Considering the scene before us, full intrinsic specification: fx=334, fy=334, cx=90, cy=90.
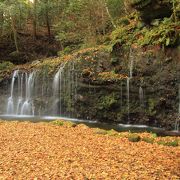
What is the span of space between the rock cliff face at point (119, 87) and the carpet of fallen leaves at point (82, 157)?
196 inches

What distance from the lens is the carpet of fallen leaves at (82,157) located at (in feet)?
22.7

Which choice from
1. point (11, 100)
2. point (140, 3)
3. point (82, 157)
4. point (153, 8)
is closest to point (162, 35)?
point (153, 8)

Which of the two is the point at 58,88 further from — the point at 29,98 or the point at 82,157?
the point at 82,157

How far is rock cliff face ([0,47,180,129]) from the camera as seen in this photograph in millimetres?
15227

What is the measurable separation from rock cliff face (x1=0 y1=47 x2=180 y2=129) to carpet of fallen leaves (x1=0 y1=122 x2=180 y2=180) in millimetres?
4981

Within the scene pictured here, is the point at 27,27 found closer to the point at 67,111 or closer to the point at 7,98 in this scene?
the point at 7,98

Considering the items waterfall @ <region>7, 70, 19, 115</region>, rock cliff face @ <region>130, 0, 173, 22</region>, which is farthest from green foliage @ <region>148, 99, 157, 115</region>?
waterfall @ <region>7, 70, 19, 115</region>

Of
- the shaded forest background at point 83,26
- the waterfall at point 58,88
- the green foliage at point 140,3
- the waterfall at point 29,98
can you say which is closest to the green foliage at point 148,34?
the shaded forest background at point 83,26

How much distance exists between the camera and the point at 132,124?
16.2 metres

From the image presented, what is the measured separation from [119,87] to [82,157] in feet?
28.1

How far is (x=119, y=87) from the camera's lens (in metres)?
16.5

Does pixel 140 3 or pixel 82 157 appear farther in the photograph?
pixel 140 3

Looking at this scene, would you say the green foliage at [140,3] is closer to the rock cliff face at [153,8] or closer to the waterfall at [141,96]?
the rock cliff face at [153,8]

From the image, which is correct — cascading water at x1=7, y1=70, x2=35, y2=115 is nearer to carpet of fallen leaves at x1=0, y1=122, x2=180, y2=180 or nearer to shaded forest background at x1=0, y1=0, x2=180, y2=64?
shaded forest background at x1=0, y1=0, x2=180, y2=64
